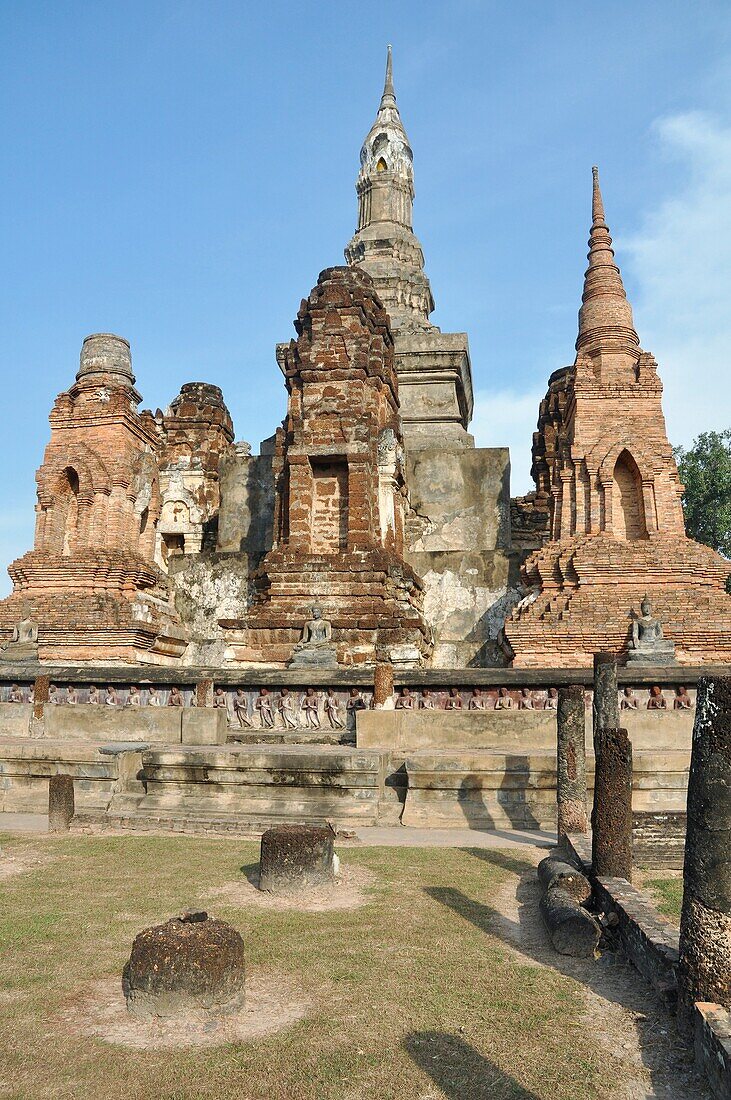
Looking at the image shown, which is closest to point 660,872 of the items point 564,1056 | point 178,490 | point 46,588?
point 564,1056

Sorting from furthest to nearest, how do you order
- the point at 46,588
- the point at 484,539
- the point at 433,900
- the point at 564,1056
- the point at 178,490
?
the point at 178,490, the point at 484,539, the point at 46,588, the point at 433,900, the point at 564,1056

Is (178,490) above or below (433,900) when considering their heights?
above

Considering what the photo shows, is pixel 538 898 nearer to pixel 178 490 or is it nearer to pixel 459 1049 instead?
pixel 459 1049

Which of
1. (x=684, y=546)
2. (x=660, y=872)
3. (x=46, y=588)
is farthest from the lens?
(x=46, y=588)

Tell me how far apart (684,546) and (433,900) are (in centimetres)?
1219

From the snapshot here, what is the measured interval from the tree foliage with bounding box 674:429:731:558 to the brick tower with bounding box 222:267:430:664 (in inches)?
621

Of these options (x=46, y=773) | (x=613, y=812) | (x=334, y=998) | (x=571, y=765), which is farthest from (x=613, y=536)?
(x=334, y=998)

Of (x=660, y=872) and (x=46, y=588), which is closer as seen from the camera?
(x=660, y=872)

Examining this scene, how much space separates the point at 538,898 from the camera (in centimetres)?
620

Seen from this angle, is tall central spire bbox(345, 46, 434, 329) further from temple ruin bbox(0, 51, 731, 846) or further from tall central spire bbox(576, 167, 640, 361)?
tall central spire bbox(576, 167, 640, 361)

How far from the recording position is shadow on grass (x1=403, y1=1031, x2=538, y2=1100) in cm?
342

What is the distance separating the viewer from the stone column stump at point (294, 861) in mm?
6340

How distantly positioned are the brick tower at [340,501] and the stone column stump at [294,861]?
27.2 feet

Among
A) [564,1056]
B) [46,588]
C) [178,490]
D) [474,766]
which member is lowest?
[564,1056]
